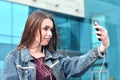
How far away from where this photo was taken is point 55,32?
153 centimetres

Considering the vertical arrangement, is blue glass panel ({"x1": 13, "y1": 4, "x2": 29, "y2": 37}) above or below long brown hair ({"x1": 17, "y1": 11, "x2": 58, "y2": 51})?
above

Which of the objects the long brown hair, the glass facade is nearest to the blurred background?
the glass facade

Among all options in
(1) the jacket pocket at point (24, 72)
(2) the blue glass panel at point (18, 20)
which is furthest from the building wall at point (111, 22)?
(1) the jacket pocket at point (24, 72)

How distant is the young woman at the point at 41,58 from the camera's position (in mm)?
1439

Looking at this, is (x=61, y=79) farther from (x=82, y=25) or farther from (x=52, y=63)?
(x=82, y=25)

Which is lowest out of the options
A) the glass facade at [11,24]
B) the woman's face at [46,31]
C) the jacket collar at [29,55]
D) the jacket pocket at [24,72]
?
the jacket pocket at [24,72]

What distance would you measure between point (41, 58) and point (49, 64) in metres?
0.04

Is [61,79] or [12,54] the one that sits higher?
[12,54]

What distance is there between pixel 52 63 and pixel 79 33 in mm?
11982

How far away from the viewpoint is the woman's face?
4.88ft

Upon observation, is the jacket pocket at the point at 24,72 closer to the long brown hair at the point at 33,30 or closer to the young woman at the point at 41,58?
the young woman at the point at 41,58

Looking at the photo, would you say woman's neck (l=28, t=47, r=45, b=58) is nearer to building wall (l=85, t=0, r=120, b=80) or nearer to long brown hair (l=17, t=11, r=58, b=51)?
long brown hair (l=17, t=11, r=58, b=51)

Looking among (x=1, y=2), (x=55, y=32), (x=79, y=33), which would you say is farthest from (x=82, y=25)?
(x=55, y=32)

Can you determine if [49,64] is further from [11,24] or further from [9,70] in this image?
[11,24]
